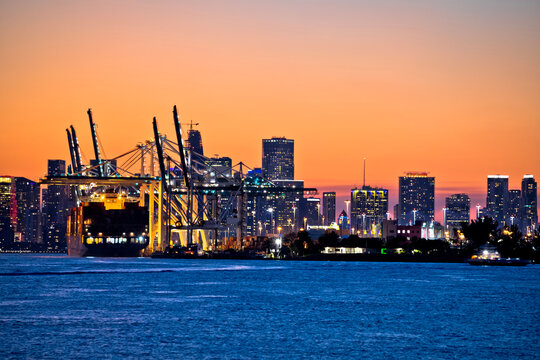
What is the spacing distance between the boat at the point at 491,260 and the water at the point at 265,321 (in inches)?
3092

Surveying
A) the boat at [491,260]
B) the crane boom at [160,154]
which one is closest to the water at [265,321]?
the boat at [491,260]

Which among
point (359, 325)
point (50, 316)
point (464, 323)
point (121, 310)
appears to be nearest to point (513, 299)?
point (464, 323)

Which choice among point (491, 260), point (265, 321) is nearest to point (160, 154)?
point (491, 260)

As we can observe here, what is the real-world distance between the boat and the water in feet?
258

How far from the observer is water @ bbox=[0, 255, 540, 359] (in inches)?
1692

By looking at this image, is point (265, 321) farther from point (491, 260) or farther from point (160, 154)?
point (160, 154)

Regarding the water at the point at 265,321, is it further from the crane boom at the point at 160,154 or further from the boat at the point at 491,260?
the crane boom at the point at 160,154

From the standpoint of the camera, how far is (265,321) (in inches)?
2249

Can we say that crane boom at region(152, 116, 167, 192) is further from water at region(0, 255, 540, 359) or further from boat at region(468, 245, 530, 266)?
water at region(0, 255, 540, 359)

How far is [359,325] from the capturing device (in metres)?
55.2

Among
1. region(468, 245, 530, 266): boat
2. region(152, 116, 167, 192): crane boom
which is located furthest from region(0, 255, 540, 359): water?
region(152, 116, 167, 192): crane boom

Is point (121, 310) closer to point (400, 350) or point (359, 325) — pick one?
point (359, 325)

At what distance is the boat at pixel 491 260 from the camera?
171 meters

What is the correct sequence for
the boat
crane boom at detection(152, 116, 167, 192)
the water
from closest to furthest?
the water, the boat, crane boom at detection(152, 116, 167, 192)
